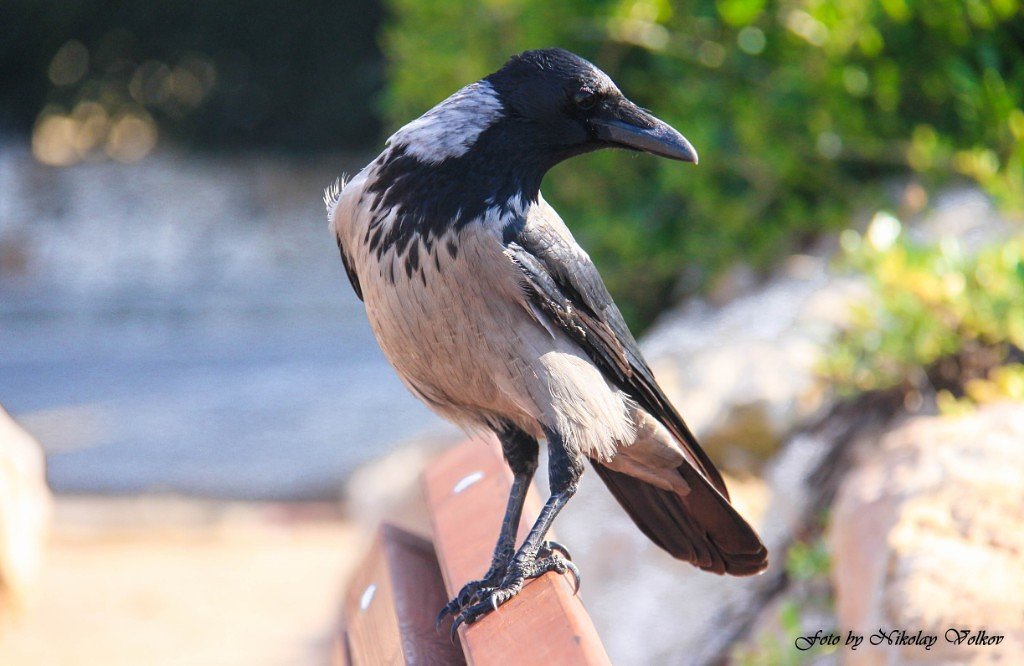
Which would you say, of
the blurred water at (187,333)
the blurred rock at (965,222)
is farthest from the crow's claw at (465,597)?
the blurred water at (187,333)

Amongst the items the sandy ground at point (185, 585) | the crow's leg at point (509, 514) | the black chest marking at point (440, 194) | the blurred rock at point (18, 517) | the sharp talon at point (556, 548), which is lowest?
the sandy ground at point (185, 585)

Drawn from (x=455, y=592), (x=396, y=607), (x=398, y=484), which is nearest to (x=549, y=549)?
(x=455, y=592)

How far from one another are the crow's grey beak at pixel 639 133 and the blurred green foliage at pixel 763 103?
2250mm

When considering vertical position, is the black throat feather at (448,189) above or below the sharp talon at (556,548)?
above

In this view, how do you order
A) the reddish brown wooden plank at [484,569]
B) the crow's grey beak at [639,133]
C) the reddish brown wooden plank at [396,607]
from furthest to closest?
the crow's grey beak at [639,133], the reddish brown wooden plank at [396,607], the reddish brown wooden plank at [484,569]

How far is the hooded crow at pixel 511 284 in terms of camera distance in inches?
88.6

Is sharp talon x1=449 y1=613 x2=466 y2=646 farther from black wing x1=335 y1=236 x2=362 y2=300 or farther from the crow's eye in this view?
the crow's eye

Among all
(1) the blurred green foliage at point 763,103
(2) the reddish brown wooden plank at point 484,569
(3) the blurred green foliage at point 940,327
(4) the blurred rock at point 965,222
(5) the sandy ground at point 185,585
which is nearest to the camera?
(2) the reddish brown wooden plank at point 484,569

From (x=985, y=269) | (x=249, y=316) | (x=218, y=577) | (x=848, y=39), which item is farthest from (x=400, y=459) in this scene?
(x=249, y=316)

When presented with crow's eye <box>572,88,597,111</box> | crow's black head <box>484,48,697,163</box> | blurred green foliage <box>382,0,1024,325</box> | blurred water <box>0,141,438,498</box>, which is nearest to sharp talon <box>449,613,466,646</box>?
crow's black head <box>484,48,697,163</box>

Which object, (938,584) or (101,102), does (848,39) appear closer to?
(938,584)

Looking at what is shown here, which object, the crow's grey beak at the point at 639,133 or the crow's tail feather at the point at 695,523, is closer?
the crow's grey beak at the point at 639,133

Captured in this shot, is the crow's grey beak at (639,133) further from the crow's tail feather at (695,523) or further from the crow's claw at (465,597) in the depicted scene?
the crow's claw at (465,597)

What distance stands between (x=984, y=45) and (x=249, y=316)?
10714 mm
